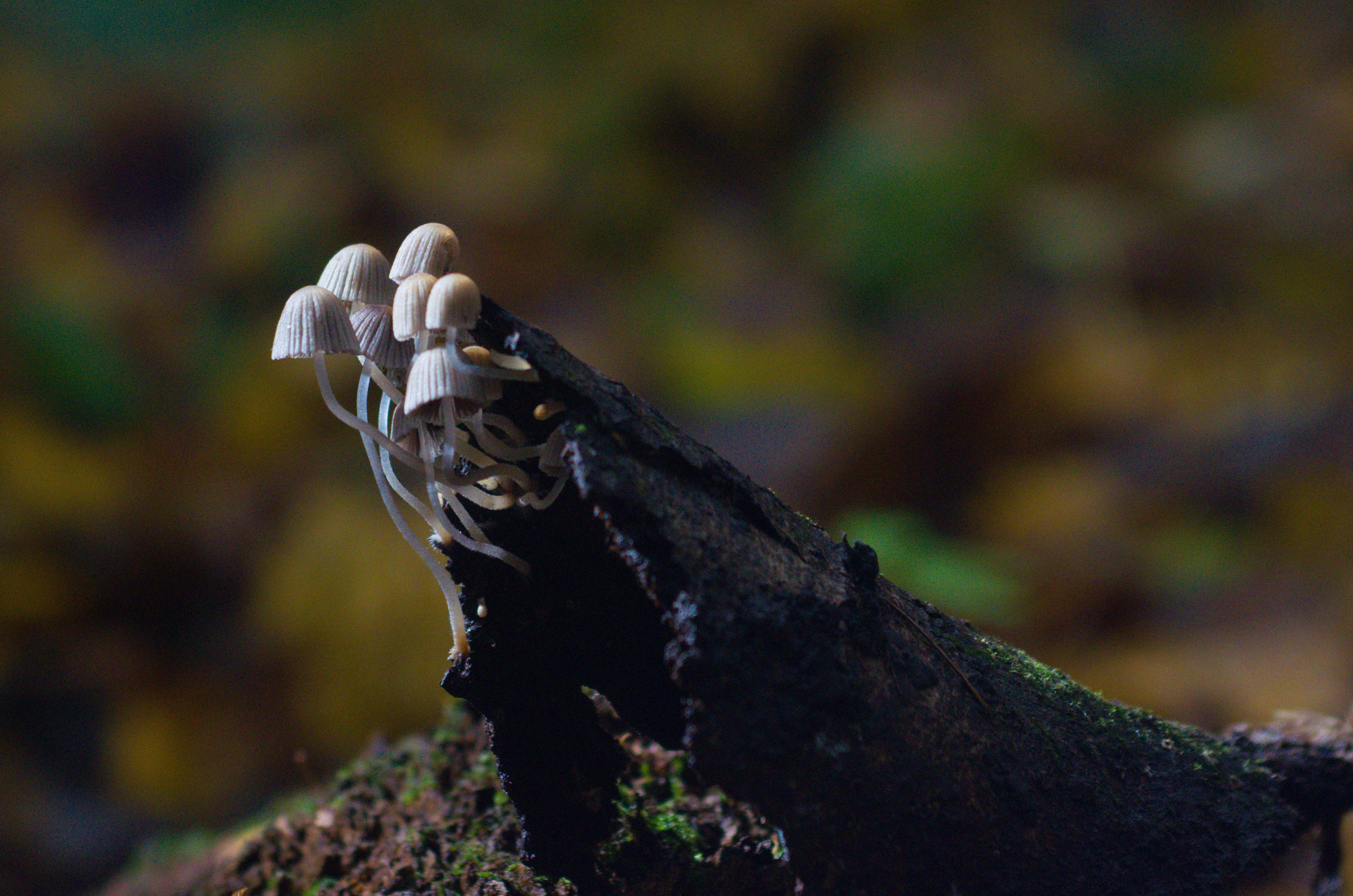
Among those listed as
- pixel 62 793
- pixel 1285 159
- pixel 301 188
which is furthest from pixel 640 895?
pixel 1285 159

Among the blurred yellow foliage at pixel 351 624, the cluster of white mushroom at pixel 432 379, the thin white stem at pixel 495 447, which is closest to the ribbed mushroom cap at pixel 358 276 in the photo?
the cluster of white mushroom at pixel 432 379

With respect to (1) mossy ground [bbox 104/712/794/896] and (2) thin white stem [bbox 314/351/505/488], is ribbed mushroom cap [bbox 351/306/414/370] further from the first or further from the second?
(1) mossy ground [bbox 104/712/794/896]

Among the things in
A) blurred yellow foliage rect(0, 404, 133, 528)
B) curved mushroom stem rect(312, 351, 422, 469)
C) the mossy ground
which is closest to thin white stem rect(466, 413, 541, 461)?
curved mushroom stem rect(312, 351, 422, 469)

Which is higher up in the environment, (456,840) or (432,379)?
(432,379)

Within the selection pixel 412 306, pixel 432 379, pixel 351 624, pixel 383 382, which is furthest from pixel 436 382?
pixel 351 624

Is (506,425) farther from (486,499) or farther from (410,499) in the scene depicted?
(410,499)

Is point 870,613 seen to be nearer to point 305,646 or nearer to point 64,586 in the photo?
point 305,646
